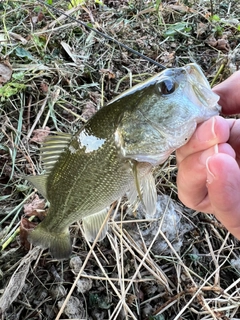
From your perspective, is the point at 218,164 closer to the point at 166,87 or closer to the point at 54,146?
the point at 166,87

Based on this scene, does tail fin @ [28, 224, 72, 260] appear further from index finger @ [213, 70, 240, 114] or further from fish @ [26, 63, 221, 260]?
index finger @ [213, 70, 240, 114]

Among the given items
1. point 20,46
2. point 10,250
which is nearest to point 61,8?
point 20,46

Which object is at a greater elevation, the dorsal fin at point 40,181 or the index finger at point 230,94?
the dorsal fin at point 40,181

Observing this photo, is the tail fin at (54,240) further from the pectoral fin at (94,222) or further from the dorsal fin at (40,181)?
the dorsal fin at (40,181)

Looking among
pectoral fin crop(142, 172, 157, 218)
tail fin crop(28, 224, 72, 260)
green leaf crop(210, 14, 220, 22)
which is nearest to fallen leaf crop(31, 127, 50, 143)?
tail fin crop(28, 224, 72, 260)

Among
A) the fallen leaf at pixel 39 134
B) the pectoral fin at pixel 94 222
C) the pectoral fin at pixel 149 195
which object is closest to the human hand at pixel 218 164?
the pectoral fin at pixel 149 195
